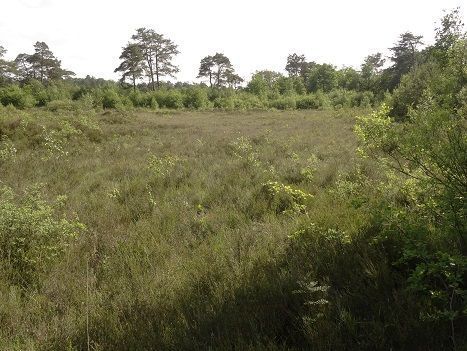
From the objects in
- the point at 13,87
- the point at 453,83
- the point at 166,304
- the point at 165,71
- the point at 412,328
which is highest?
the point at 165,71

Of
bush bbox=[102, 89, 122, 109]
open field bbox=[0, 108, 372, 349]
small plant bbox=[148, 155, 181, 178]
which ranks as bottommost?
open field bbox=[0, 108, 372, 349]

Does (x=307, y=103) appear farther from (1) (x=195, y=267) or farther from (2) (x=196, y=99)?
(1) (x=195, y=267)

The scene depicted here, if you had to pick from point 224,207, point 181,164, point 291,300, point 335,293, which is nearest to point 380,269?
point 335,293

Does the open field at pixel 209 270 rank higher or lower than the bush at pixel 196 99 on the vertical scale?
lower

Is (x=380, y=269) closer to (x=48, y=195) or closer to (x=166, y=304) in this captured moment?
(x=166, y=304)

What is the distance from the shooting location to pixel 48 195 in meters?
7.77

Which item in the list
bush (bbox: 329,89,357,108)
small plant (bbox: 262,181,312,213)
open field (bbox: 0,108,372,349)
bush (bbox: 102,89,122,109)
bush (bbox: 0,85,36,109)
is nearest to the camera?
open field (bbox: 0,108,372,349)

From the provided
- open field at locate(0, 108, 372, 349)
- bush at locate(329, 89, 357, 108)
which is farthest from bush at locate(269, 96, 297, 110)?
open field at locate(0, 108, 372, 349)

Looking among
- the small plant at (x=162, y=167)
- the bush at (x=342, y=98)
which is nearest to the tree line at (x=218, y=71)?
the bush at (x=342, y=98)

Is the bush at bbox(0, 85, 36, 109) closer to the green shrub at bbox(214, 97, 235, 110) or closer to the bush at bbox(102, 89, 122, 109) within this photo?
the bush at bbox(102, 89, 122, 109)

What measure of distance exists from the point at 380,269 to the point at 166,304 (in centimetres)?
216

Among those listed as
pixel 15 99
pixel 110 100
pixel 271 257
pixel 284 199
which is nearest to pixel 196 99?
pixel 110 100

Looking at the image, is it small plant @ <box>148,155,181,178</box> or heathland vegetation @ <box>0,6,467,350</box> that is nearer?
heathland vegetation @ <box>0,6,467,350</box>

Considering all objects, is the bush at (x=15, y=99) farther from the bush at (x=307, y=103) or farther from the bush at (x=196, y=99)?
the bush at (x=307, y=103)
